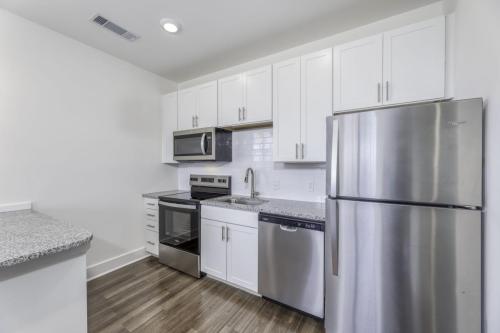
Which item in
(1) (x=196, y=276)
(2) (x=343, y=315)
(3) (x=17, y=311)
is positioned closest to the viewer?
(3) (x=17, y=311)

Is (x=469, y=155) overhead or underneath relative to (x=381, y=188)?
overhead

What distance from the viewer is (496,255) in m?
1.01

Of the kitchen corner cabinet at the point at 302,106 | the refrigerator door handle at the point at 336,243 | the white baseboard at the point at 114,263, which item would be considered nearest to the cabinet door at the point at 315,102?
the kitchen corner cabinet at the point at 302,106

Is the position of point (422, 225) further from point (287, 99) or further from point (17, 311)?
point (17, 311)

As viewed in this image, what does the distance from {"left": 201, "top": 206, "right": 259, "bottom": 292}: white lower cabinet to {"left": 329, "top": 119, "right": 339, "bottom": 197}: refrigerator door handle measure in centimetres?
84

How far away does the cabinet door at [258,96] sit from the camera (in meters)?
2.27

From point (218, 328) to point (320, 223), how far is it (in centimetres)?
119

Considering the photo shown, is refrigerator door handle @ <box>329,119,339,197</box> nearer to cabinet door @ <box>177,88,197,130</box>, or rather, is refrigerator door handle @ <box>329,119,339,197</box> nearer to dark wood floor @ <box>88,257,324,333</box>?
dark wood floor @ <box>88,257,324,333</box>

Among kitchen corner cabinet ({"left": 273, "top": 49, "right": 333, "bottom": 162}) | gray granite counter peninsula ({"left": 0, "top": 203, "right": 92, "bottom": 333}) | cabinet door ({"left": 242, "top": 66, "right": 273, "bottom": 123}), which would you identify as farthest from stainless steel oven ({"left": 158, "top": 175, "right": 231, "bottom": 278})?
gray granite counter peninsula ({"left": 0, "top": 203, "right": 92, "bottom": 333})

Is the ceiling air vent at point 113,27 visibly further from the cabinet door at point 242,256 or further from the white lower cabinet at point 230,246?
the cabinet door at point 242,256

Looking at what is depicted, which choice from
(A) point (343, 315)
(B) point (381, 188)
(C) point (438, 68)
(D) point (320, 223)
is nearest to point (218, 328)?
(A) point (343, 315)

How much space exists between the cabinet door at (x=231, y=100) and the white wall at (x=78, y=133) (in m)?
1.20

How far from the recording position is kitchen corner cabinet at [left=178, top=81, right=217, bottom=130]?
2684 mm

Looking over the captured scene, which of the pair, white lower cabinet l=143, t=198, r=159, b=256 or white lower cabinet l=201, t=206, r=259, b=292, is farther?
white lower cabinet l=143, t=198, r=159, b=256
